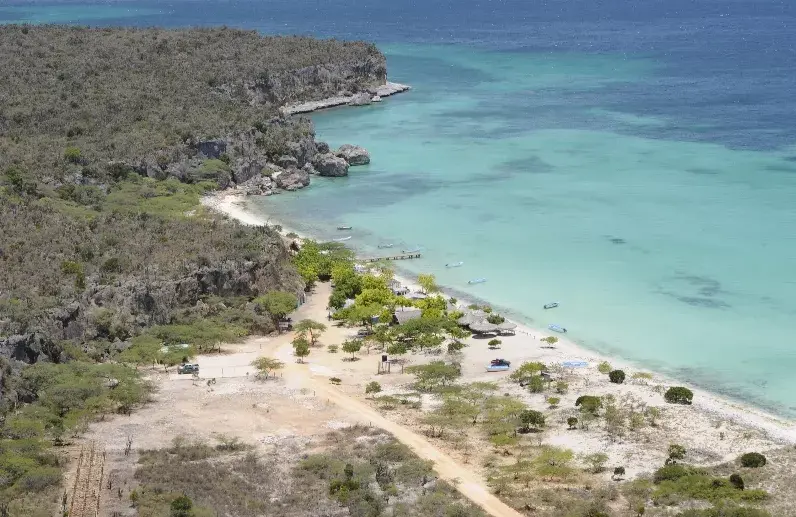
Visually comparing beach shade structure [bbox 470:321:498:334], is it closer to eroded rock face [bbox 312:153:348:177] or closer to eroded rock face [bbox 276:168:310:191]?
eroded rock face [bbox 276:168:310:191]

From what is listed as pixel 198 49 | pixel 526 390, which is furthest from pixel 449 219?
pixel 198 49

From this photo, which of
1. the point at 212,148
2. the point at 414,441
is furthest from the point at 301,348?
the point at 212,148

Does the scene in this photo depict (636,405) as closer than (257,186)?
Yes

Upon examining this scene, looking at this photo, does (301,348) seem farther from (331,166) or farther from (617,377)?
(331,166)

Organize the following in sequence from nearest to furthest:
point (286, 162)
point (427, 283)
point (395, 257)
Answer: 1. point (427, 283)
2. point (395, 257)
3. point (286, 162)

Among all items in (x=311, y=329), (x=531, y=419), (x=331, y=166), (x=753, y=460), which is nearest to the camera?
(x=753, y=460)

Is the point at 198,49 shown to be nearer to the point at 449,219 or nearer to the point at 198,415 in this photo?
the point at 449,219

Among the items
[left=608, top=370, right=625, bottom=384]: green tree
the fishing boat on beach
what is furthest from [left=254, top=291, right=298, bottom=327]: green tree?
[left=608, top=370, right=625, bottom=384]: green tree
